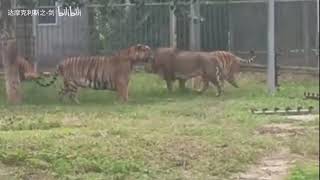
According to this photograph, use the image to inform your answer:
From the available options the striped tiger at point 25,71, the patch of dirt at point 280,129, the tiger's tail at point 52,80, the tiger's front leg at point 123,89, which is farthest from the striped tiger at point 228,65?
the patch of dirt at point 280,129

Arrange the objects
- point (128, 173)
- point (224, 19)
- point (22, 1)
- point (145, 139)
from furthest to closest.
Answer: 1. point (224, 19)
2. point (22, 1)
3. point (145, 139)
4. point (128, 173)

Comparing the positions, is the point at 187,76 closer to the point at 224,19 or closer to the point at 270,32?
the point at 270,32

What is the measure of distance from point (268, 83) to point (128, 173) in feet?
24.2

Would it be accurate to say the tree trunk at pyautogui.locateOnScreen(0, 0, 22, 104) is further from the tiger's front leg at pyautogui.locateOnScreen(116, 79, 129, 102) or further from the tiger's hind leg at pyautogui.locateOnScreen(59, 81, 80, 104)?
the tiger's front leg at pyautogui.locateOnScreen(116, 79, 129, 102)

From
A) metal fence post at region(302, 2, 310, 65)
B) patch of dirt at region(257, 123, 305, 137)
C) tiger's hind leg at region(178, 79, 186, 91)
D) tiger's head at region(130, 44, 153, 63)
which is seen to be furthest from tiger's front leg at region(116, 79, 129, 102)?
patch of dirt at region(257, 123, 305, 137)

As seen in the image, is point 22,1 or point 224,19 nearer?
point 22,1

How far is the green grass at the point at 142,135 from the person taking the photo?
718cm

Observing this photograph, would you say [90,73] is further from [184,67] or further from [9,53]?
[184,67]

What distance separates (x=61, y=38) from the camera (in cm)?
1972

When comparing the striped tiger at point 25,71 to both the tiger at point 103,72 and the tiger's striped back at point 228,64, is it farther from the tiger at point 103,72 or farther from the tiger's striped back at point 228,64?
the tiger's striped back at point 228,64

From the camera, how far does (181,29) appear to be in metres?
18.8

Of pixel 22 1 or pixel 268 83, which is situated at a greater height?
pixel 22 1

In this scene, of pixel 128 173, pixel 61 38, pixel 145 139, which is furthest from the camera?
pixel 61 38

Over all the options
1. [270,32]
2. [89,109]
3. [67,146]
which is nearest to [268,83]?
[270,32]
